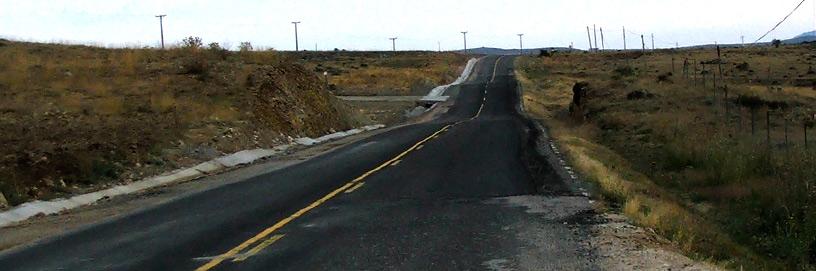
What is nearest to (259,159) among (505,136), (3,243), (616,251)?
(505,136)

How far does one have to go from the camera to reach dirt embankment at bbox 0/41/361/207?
1627cm

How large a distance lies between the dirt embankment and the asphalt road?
3513 mm

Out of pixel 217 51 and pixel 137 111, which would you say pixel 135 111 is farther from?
pixel 217 51

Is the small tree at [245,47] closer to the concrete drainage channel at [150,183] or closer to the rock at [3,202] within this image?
the concrete drainage channel at [150,183]

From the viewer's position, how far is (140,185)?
16219mm

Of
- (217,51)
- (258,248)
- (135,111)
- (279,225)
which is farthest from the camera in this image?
(217,51)

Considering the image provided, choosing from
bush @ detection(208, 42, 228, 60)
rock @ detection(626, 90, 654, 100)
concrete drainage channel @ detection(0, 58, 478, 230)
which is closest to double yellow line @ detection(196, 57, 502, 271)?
concrete drainage channel @ detection(0, 58, 478, 230)

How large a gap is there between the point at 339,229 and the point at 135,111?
1726cm

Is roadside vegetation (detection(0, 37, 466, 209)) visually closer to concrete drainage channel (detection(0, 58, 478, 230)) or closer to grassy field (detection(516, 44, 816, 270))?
concrete drainage channel (detection(0, 58, 478, 230))

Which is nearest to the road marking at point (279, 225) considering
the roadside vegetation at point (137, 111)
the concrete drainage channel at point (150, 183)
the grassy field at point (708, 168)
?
the concrete drainage channel at point (150, 183)

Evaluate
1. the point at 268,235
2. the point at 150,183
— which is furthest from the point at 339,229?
the point at 150,183

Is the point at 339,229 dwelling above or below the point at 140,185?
below

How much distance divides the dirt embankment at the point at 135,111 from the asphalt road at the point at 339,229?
3.51 metres

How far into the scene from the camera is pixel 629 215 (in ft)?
34.3
